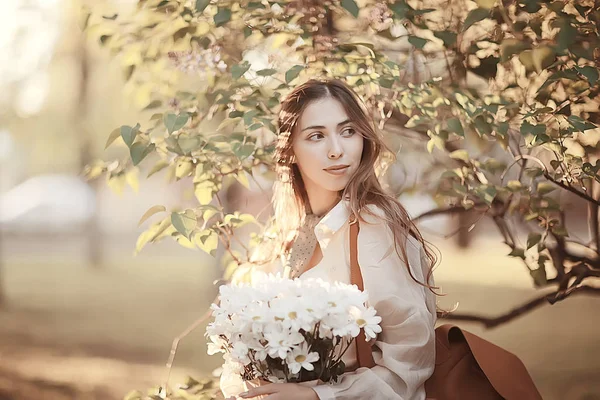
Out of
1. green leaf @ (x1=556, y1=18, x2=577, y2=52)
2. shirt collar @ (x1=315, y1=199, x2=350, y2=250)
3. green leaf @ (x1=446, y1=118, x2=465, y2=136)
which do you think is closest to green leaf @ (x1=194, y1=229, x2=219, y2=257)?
shirt collar @ (x1=315, y1=199, x2=350, y2=250)

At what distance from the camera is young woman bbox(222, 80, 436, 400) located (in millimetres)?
1384

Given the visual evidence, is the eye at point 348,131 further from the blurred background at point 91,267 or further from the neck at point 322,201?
the blurred background at point 91,267

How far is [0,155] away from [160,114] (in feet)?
16.0

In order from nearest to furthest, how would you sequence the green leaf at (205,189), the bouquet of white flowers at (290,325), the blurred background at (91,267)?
the bouquet of white flowers at (290,325)
the green leaf at (205,189)
the blurred background at (91,267)

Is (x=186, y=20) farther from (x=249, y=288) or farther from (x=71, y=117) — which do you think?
(x=71, y=117)

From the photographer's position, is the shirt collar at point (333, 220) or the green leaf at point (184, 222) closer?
the shirt collar at point (333, 220)

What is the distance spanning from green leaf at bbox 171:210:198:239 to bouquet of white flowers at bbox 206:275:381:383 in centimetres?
33

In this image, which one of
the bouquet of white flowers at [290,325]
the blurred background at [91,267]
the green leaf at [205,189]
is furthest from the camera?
the blurred background at [91,267]

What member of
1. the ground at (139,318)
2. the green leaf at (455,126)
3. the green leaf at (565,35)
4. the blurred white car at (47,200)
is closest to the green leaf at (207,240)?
the green leaf at (455,126)

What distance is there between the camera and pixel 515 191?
6.70ft

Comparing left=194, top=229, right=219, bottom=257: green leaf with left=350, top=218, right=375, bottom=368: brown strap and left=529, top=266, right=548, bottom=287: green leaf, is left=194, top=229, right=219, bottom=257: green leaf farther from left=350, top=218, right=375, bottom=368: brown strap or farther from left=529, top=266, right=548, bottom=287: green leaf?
left=529, top=266, right=548, bottom=287: green leaf

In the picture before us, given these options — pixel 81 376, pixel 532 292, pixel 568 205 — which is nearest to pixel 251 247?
pixel 568 205

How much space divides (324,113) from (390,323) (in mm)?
474

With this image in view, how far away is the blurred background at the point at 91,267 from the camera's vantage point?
15.4 ft
